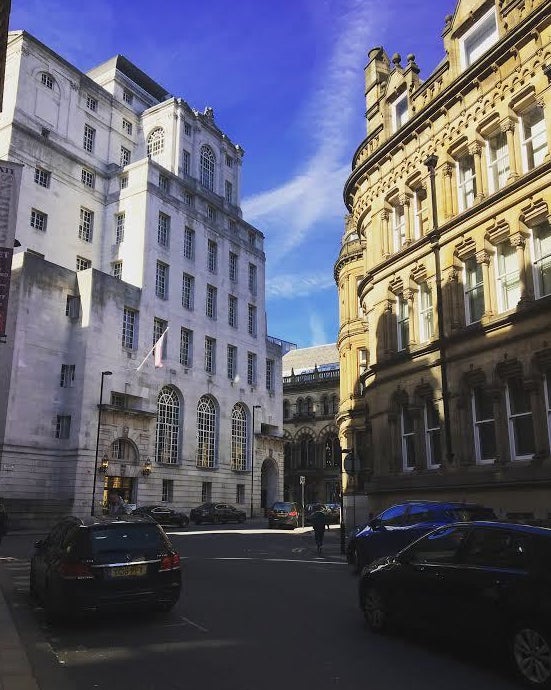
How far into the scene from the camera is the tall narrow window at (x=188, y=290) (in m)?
58.3

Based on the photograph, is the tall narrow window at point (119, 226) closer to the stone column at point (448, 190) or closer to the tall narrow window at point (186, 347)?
the tall narrow window at point (186, 347)

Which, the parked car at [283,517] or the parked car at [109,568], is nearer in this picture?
the parked car at [109,568]

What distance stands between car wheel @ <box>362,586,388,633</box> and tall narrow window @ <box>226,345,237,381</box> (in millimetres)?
53407

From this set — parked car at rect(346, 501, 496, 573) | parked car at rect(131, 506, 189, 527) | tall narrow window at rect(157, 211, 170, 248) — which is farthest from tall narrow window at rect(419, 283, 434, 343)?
tall narrow window at rect(157, 211, 170, 248)

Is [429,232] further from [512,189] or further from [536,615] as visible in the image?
[536,615]

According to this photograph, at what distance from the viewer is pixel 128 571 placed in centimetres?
904

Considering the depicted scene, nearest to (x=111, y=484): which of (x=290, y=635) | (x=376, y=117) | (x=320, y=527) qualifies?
(x=320, y=527)

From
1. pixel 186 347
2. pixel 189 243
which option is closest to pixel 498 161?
pixel 186 347

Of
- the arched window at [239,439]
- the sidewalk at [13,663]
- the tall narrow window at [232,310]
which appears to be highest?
the tall narrow window at [232,310]

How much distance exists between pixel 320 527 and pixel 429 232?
10.9 m

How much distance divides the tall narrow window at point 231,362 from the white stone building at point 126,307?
0.20 meters

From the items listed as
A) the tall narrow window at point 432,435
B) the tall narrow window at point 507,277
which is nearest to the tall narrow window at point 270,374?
the tall narrow window at point 432,435

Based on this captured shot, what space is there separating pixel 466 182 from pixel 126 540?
17479 mm

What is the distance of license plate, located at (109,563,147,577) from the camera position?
8.95 m
